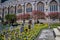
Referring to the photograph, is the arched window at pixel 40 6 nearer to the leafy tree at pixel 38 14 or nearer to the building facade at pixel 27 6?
the building facade at pixel 27 6

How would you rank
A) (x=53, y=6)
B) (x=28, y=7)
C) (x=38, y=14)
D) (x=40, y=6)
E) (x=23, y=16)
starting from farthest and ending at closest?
(x=28, y=7)
(x=40, y=6)
(x=53, y=6)
(x=23, y=16)
(x=38, y=14)

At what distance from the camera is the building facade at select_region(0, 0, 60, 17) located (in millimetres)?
50375

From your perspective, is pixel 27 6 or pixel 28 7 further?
pixel 27 6

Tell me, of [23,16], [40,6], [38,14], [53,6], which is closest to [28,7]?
[40,6]

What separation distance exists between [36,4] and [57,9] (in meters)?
5.36

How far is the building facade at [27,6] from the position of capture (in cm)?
5038

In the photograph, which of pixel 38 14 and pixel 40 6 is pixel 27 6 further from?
pixel 38 14

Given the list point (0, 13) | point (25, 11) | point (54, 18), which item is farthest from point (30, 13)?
point (0, 13)

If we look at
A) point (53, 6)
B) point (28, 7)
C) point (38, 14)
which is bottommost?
point (38, 14)

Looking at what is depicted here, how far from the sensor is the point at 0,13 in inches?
2279

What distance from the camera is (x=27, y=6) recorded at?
5291 cm

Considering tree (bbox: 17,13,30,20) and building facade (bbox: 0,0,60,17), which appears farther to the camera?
building facade (bbox: 0,0,60,17)

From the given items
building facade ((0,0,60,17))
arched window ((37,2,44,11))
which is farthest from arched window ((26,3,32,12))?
arched window ((37,2,44,11))

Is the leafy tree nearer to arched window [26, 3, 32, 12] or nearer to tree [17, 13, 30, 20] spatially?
tree [17, 13, 30, 20]
